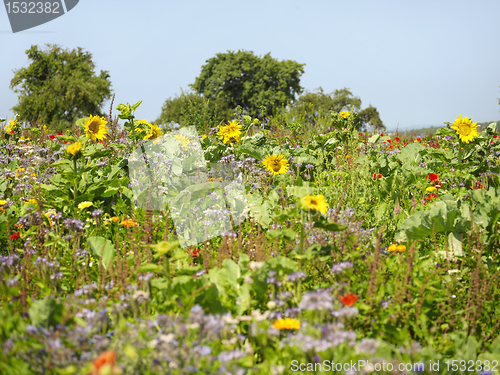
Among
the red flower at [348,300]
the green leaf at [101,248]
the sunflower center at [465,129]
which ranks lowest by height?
the red flower at [348,300]

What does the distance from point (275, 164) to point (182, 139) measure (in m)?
1.41

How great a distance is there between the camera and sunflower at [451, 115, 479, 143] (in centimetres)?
412

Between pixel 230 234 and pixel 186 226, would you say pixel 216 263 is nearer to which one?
pixel 230 234

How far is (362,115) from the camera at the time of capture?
5584 centimetres

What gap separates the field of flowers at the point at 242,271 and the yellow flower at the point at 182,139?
0.01 meters

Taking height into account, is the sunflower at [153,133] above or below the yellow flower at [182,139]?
above

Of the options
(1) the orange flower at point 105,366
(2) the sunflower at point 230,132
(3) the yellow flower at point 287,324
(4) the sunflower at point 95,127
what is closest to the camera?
(1) the orange flower at point 105,366

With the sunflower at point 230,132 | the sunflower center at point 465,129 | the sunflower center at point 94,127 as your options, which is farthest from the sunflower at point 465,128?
the sunflower center at point 94,127

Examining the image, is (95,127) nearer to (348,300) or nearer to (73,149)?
(73,149)

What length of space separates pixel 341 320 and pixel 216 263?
43.0 inches

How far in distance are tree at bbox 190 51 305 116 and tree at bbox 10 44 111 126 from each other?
41.7 feet

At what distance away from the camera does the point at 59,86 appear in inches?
1528

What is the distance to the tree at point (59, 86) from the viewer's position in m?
38.8

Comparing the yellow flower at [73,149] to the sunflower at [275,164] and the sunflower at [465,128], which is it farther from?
the sunflower at [465,128]
